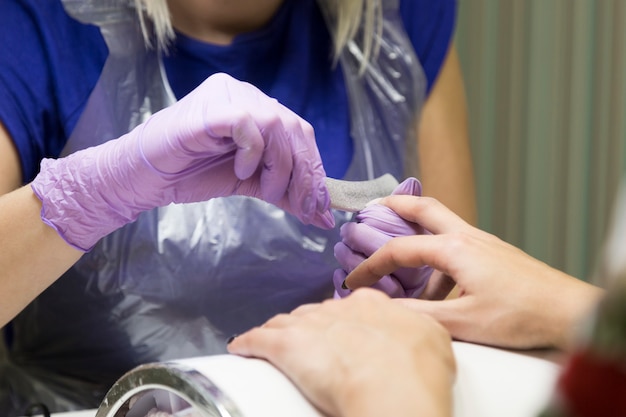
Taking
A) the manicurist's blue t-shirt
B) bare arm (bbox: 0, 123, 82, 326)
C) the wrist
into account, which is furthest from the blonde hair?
the wrist

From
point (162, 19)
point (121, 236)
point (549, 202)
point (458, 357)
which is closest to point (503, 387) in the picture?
point (458, 357)

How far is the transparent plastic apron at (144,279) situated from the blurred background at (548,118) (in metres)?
0.87

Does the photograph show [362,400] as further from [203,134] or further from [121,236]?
[121,236]

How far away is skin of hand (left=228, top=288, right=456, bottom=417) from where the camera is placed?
486 mm

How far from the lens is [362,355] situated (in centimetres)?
53

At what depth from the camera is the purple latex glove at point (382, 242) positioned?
2.85ft

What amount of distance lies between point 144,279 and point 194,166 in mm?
312

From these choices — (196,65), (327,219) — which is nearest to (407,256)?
(327,219)

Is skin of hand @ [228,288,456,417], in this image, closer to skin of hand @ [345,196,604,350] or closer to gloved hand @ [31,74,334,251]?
skin of hand @ [345,196,604,350]

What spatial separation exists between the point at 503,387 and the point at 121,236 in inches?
28.6

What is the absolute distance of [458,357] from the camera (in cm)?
65

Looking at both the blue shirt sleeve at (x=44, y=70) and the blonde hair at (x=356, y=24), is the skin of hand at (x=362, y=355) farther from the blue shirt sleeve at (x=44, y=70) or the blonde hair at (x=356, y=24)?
the blonde hair at (x=356, y=24)

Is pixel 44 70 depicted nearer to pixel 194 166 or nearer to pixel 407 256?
pixel 194 166

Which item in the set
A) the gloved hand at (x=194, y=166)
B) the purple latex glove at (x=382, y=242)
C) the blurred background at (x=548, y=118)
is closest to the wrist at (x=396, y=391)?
the purple latex glove at (x=382, y=242)
